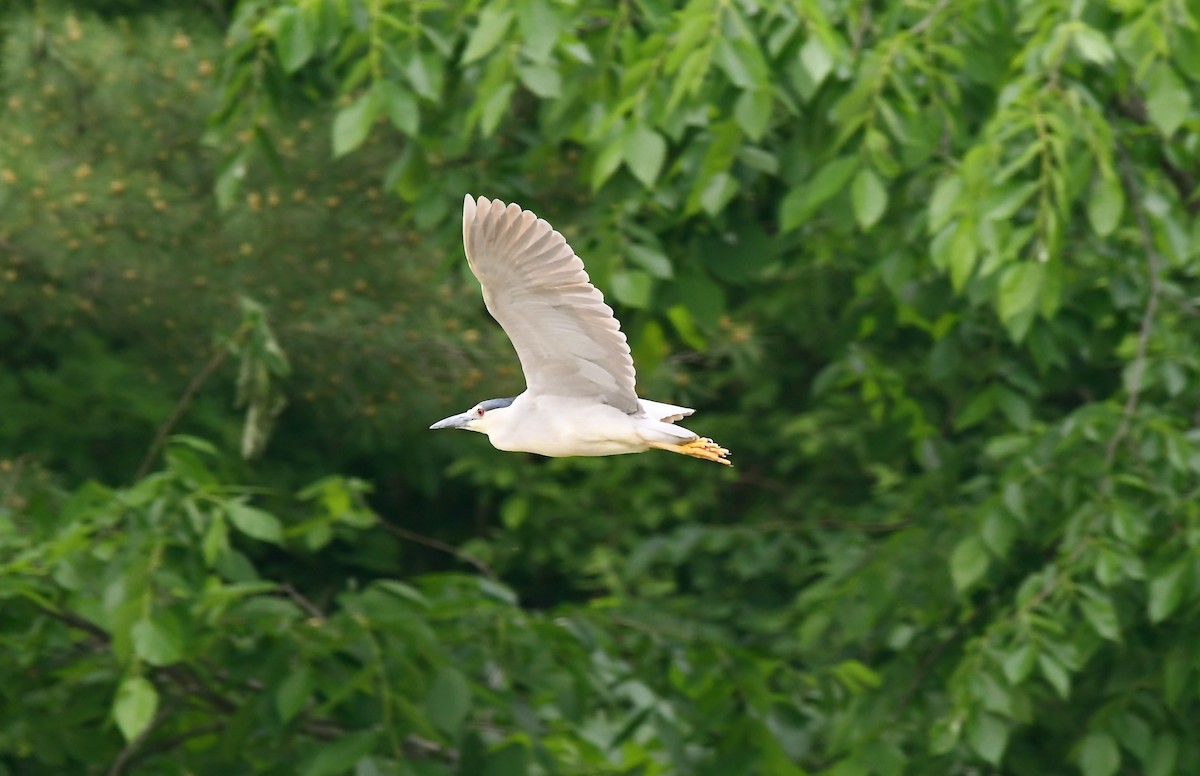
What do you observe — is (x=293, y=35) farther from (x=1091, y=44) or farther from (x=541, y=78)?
(x=1091, y=44)

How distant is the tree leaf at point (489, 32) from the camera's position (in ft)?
14.3

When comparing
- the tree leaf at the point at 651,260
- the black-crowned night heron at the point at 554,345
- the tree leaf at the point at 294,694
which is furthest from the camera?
the tree leaf at the point at 294,694

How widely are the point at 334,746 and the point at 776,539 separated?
2.25m

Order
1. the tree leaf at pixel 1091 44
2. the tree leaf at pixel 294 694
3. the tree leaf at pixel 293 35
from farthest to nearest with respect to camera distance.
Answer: the tree leaf at pixel 294 694, the tree leaf at pixel 293 35, the tree leaf at pixel 1091 44

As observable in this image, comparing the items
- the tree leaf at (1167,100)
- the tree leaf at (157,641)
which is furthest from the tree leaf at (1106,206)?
the tree leaf at (157,641)

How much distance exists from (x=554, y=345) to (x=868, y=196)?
3.33ft

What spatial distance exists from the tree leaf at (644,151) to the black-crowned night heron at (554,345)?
2.00 feet

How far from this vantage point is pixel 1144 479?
16.9ft

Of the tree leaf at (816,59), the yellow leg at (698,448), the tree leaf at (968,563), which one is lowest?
the tree leaf at (968,563)

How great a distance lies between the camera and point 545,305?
3.71m

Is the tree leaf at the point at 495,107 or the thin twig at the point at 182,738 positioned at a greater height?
the tree leaf at the point at 495,107

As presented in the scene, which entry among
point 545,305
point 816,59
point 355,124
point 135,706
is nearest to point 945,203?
point 816,59

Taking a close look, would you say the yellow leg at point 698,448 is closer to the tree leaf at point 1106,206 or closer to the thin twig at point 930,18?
the tree leaf at point 1106,206

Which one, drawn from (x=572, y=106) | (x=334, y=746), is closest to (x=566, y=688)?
(x=334, y=746)
